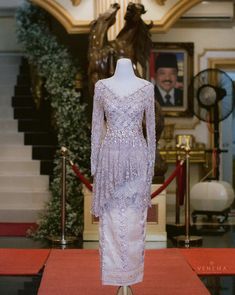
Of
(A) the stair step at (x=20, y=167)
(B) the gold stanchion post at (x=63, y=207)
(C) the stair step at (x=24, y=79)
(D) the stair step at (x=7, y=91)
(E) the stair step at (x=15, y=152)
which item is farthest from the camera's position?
(C) the stair step at (x=24, y=79)

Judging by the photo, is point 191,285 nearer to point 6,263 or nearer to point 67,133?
point 6,263

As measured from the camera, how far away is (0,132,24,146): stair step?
31.0ft

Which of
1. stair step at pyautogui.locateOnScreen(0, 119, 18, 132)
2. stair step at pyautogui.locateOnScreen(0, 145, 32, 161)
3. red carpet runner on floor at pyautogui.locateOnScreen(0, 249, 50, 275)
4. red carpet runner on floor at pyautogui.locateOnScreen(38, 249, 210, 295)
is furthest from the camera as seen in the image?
stair step at pyautogui.locateOnScreen(0, 119, 18, 132)

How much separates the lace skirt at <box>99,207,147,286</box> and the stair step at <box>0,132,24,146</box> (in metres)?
5.62

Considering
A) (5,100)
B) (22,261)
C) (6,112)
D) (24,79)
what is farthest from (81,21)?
(22,261)

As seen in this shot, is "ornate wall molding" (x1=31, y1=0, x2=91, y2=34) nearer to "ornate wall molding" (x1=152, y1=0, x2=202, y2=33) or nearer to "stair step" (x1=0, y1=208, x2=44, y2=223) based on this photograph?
"ornate wall molding" (x1=152, y1=0, x2=202, y2=33)

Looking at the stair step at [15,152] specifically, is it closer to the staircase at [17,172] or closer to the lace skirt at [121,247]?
the staircase at [17,172]

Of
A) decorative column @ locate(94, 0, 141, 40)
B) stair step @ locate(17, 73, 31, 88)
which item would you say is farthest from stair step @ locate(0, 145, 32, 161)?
decorative column @ locate(94, 0, 141, 40)

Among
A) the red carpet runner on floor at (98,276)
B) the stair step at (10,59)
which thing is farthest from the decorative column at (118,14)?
the stair step at (10,59)

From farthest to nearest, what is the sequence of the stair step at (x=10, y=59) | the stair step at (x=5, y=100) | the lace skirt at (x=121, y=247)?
the stair step at (x=10, y=59) → the stair step at (x=5, y=100) → the lace skirt at (x=121, y=247)

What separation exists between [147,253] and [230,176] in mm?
4888

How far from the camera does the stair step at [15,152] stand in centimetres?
916

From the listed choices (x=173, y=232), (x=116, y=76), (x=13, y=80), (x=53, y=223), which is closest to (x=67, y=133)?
(x=53, y=223)

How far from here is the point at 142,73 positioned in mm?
7359
